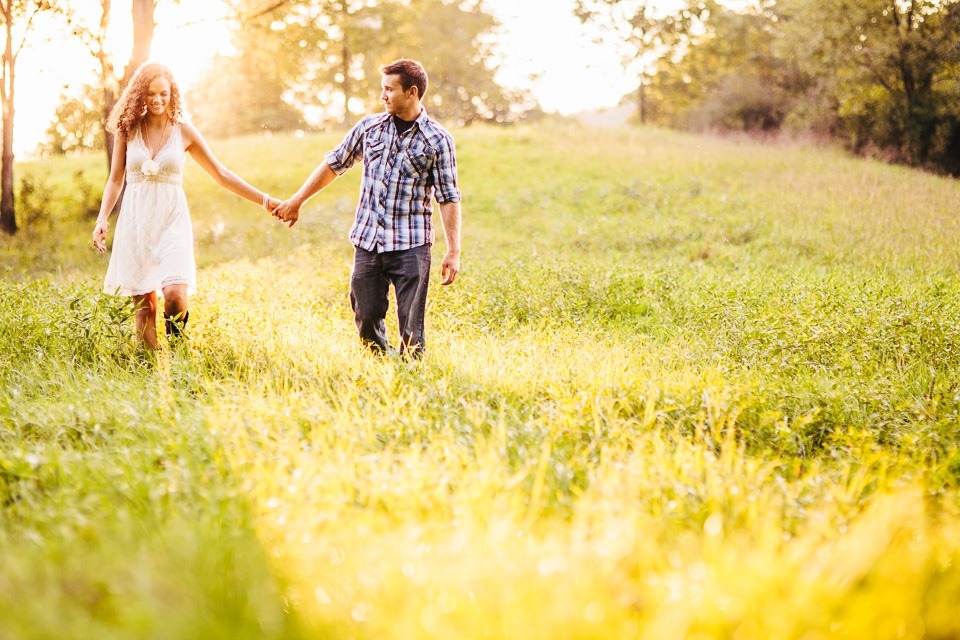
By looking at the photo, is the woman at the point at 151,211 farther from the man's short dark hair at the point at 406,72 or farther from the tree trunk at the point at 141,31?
the tree trunk at the point at 141,31

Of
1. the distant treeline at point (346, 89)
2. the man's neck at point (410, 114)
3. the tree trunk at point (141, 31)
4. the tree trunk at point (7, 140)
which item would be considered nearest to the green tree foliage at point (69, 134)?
the distant treeline at point (346, 89)

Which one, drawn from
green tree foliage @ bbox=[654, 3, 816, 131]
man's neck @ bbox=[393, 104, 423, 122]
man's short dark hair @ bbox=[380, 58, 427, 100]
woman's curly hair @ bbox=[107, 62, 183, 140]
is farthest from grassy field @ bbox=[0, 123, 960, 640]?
green tree foliage @ bbox=[654, 3, 816, 131]

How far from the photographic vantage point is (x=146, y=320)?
5547 millimetres

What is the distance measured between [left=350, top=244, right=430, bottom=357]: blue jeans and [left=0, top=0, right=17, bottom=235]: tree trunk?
13723mm

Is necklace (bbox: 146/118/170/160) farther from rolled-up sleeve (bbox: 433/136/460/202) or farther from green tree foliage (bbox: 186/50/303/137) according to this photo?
green tree foliage (bbox: 186/50/303/137)

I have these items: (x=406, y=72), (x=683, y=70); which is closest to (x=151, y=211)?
(x=406, y=72)

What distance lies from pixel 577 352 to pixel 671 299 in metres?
2.95

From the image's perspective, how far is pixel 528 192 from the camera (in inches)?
655

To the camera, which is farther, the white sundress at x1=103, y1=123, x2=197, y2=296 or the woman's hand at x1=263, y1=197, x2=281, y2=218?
the woman's hand at x1=263, y1=197, x2=281, y2=218

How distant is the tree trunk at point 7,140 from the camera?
49.7ft

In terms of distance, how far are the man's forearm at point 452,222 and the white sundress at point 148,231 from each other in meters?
1.94

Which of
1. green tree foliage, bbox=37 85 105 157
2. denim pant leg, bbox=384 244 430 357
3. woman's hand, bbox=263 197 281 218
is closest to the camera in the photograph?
denim pant leg, bbox=384 244 430 357

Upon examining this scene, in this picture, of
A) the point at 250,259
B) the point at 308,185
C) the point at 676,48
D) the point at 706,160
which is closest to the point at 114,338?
the point at 308,185

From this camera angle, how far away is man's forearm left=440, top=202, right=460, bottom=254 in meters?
5.42
